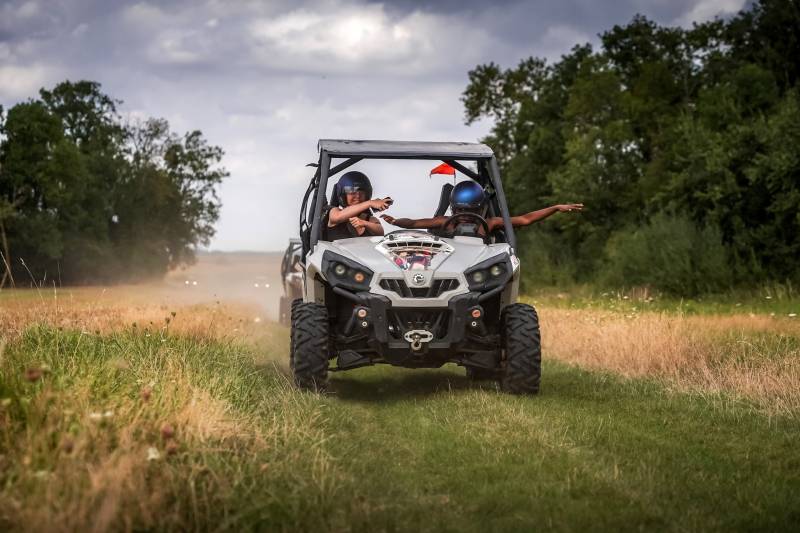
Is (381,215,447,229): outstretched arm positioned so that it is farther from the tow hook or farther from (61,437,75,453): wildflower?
(61,437,75,453): wildflower

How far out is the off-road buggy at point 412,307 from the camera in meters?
Answer: 10.4

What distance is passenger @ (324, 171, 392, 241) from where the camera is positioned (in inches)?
458

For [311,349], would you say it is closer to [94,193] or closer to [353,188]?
[353,188]

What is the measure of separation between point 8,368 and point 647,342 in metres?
8.79

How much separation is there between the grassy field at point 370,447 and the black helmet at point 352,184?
2.10m

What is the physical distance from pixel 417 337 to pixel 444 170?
2.69 metres

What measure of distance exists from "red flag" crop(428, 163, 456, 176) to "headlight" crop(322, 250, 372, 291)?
6.99 ft

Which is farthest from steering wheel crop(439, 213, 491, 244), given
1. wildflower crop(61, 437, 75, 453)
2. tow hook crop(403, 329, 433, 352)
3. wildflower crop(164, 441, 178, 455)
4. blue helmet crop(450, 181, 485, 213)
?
wildflower crop(61, 437, 75, 453)

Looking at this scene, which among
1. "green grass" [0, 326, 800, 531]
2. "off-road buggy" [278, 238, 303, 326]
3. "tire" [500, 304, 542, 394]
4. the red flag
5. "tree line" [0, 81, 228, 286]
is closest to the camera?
"green grass" [0, 326, 800, 531]

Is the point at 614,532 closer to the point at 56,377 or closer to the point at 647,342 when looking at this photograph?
the point at 56,377

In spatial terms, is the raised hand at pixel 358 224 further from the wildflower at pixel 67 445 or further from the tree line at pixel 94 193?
the tree line at pixel 94 193

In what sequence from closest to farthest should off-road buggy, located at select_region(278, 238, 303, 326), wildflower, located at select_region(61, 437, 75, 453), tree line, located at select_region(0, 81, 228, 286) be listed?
1. wildflower, located at select_region(61, 437, 75, 453)
2. off-road buggy, located at select_region(278, 238, 303, 326)
3. tree line, located at select_region(0, 81, 228, 286)

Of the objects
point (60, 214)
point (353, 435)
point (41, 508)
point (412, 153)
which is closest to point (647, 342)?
point (412, 153)

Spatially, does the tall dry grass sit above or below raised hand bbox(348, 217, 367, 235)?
below
